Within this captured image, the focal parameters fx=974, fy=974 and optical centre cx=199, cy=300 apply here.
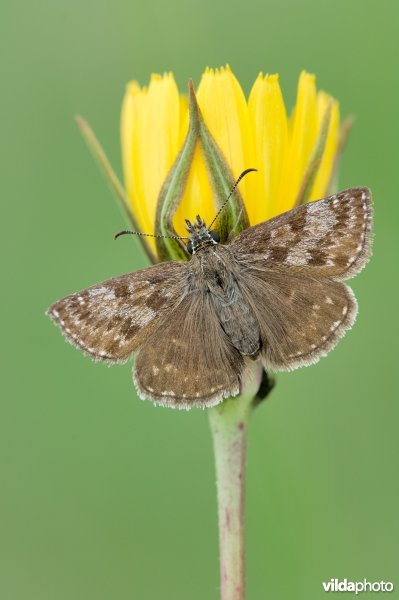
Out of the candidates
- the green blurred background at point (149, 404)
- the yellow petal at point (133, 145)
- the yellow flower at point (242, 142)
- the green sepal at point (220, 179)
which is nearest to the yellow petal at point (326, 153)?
the yellow flower at point (242, 142)

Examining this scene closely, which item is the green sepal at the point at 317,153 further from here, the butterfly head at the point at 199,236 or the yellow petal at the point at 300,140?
the butterfly head at the point at 199,236

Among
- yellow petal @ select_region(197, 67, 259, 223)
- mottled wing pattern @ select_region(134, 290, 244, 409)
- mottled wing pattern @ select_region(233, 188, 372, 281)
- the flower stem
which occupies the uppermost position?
yellow petal @ select_region(197, 67, 259, 223)

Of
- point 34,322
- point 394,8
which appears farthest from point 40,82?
point 394,8

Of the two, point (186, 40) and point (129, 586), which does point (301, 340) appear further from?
point (186, 40)

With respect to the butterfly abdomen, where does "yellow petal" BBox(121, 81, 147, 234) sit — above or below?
above

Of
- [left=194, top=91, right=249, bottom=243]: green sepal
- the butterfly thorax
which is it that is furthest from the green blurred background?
[left=194, top=91, right=249, bottom=243]: green sepal

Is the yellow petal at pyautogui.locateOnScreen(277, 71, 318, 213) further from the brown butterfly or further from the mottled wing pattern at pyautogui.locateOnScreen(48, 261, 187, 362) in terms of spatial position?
the mottled wing pattern at pyautogui.locateOnScreen(48, 261, 187, 362)
